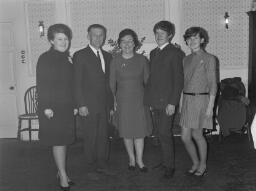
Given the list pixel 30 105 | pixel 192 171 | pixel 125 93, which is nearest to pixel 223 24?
pixel 125 93

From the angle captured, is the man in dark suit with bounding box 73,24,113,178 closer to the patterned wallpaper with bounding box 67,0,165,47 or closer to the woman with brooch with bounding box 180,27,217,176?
the woman with brooch with bounding box 180,27,217,176

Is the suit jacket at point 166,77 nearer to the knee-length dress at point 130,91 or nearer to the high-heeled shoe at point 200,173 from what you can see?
the knee-length dress at point 130,91

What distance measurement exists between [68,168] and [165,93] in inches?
55.8

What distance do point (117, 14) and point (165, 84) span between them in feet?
8.31

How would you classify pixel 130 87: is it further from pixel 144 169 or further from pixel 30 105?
pixel 30 105

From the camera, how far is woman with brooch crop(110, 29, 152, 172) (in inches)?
135

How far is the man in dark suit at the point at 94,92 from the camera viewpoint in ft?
11.1

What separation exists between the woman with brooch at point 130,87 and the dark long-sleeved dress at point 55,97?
597 mm

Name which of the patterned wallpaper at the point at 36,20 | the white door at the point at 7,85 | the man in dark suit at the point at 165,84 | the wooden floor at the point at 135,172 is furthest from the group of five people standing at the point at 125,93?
the white door at the point at 7,85

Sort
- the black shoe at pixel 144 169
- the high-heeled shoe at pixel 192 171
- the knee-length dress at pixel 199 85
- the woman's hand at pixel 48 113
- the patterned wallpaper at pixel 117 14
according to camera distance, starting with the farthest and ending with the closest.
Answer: the patterned wallpaper at pixel 117 14 < the black shoe at pixel 144 169 < the high-heeled shoe at pixel 192 171 < the knee-length dress at pixel 199 85 < the woman's hand at pixel 48 113

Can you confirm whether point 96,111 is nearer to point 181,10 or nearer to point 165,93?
point 165,93

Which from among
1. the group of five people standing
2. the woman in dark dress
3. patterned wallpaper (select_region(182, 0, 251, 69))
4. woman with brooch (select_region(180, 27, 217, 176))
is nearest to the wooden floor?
the group of five people standing

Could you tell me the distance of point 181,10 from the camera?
5.38m

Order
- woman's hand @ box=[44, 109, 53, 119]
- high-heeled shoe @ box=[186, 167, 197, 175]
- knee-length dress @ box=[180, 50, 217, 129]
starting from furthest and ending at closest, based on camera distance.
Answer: high-heeled shoe @ box=[186, 167, 197, 175], knee-length dress @ box=[180, 50, 217, 129], woman's hand @ box=[44, 109, 53, 119]
